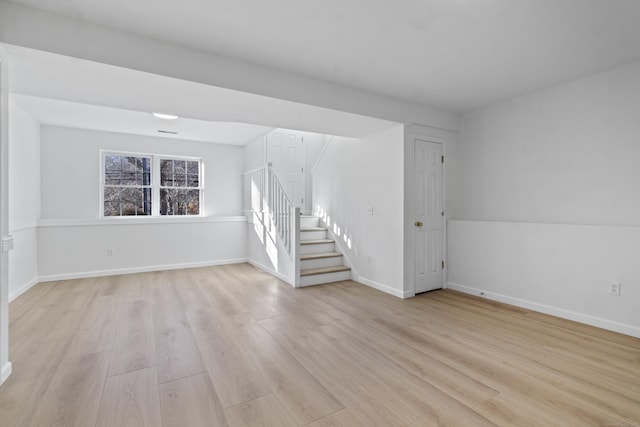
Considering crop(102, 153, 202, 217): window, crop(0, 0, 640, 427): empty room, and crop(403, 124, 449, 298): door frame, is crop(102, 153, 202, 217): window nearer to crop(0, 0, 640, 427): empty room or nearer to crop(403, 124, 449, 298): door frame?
crop(0, 0, 640, 427): empty room

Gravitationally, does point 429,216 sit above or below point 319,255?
above

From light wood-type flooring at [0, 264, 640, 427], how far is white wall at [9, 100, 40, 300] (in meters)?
0.58

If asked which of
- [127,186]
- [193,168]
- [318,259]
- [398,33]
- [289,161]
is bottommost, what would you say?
[318,259]

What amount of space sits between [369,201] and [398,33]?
2.52m

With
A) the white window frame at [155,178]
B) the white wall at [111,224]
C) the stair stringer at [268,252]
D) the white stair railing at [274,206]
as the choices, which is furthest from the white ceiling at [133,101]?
the stair stringer at [268,252]

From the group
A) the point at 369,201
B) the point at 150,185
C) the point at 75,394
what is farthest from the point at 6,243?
the point at 150,185

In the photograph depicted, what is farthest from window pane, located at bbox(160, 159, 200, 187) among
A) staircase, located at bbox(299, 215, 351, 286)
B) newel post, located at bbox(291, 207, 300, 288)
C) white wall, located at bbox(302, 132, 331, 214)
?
newel post, located at bbox(291, 207, 300, 288)

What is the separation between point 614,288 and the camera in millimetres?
2879

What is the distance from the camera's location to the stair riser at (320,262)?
4.82 metres

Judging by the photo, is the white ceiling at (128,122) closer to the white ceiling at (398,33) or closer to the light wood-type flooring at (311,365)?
the white ceiling at (398,33)

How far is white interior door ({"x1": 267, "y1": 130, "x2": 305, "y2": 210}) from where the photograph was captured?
6.05m

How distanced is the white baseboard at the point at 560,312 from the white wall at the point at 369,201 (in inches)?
43.3

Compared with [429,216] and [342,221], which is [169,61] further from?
[429,216]

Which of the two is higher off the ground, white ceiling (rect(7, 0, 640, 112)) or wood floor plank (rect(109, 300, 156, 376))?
white ceiling (rect(7, 0, 640, 112))
